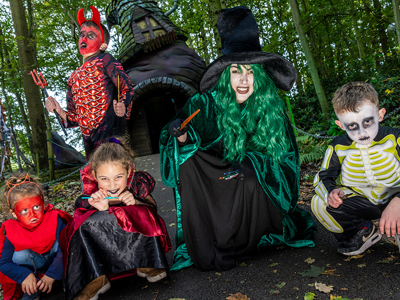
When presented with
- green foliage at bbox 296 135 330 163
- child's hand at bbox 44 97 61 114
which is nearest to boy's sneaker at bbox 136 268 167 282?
child's hand at bbox 44 97 61 114

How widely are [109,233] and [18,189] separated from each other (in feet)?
2.78

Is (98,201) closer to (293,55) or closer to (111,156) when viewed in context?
(111,156)

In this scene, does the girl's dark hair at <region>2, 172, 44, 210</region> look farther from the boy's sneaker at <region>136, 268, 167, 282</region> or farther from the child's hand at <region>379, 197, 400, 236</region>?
the child's hand at <region>379, 197, 400, 236</region>

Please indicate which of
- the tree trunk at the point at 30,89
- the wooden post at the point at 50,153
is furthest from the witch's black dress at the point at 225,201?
the tree trunk at the point at 30,89

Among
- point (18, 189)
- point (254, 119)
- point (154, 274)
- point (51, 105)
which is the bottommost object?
point (154, 274)

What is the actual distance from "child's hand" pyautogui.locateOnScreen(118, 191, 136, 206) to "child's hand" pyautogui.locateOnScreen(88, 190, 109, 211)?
118mm

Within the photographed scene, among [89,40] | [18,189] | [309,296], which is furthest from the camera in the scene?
[89,40]

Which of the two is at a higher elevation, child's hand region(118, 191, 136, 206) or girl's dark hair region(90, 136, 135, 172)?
girl's dark hair region(90, 136, 135, 172)

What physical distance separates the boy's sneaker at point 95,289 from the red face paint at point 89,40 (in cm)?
230

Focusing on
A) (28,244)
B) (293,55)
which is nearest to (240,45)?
(28,244)

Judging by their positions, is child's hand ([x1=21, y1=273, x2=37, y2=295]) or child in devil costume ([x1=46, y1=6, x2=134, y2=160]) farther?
child in devil costume ([x1=46, y1=6, x2=134, y2=160])

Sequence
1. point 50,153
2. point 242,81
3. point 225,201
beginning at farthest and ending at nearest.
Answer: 1. point 50,153
2. point 242,81
3. point 225,201

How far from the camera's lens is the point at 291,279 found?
86.9 inches

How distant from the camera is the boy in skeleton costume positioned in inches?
86.0
